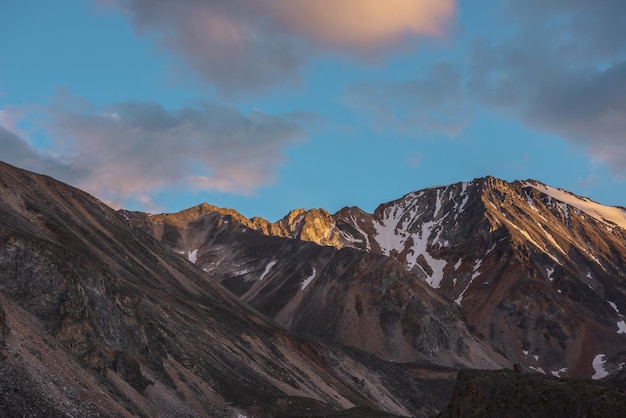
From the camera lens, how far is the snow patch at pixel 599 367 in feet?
582

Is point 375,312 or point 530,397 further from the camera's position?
point 375,312

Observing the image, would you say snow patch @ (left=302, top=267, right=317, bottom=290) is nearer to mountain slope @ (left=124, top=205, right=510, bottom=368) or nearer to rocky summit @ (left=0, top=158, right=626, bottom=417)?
mountain slope @ (left=124, top=205, right=510, bottom=368)

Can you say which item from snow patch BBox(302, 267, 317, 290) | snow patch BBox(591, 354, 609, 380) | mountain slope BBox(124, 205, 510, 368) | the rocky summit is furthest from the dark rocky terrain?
snow patch BBox(591, 354, 609, 380)

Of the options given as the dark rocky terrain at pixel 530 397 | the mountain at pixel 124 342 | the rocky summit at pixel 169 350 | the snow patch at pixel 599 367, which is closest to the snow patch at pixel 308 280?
the rocky summit at pixel 169 350

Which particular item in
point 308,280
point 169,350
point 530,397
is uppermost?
Result: point 308,280

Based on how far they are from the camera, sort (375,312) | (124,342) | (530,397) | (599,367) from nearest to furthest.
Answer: (530,397), (124,342), (375,312), (599,367)

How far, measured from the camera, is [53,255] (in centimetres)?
5356

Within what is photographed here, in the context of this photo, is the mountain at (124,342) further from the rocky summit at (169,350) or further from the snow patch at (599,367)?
the snow patch at (599,367)

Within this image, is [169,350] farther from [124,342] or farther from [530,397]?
[530,397]

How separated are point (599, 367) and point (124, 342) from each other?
6366 inches

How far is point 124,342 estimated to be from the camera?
55.7m

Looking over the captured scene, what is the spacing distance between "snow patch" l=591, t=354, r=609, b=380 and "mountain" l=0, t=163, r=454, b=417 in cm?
8461

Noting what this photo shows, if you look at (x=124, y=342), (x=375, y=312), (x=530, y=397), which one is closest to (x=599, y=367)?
(x=375, y=312)

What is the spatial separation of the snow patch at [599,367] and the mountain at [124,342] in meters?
84.6
